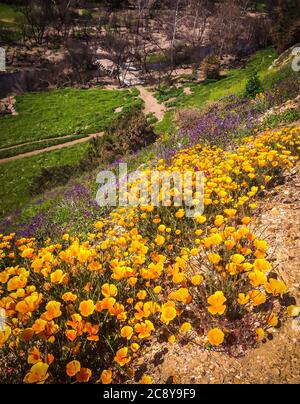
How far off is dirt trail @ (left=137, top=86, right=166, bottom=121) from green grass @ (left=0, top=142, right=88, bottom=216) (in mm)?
7345

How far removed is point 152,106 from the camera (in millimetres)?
28812

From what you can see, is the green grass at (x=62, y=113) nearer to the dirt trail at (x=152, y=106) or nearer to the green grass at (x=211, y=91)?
the dirt trail at (x=152, y=106)


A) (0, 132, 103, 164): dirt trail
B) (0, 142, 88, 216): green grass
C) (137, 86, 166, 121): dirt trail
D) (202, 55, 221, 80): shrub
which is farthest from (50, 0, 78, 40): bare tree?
(0, 142, 88, 216): green grass

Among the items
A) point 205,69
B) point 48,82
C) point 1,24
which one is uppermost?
point 1,24

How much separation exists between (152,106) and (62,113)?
897 centimetres

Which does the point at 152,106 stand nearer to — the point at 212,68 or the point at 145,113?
the point at 145,113

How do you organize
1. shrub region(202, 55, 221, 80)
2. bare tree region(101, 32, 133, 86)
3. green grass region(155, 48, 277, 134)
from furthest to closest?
1. bare tree region(101, 32, 133, 86)
2. shrub region(202, 55, 221, 80)
3. green grass region(155, 48, 277, 134)

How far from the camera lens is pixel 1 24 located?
194 ft

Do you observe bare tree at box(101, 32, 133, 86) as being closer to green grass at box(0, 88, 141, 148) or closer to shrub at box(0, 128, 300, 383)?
green grass at box(0, 88, 141, 148)

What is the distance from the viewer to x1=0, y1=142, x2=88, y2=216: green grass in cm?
1668

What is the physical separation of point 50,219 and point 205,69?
30.9 metres

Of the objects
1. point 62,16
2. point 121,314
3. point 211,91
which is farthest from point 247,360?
point 62,16
